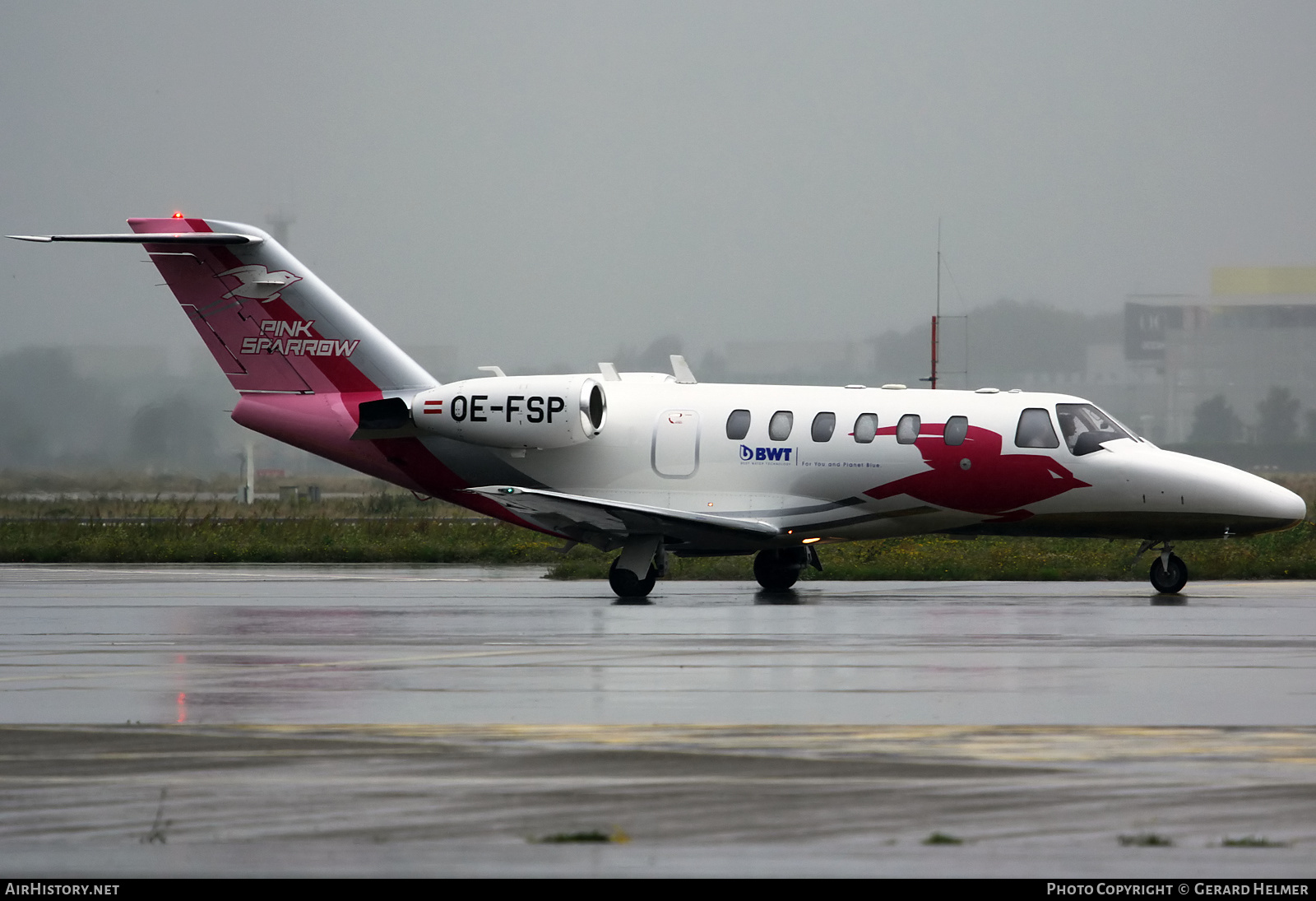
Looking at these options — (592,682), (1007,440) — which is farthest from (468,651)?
(1007,440)

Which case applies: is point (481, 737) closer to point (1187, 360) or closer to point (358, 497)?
point (358, 497)

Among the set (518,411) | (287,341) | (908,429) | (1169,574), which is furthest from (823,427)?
(287,341)

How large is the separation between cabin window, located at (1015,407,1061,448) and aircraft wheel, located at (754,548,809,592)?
3.52 metres

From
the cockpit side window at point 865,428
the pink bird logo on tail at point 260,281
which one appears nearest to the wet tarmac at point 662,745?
the cockpit side window at point 865,428

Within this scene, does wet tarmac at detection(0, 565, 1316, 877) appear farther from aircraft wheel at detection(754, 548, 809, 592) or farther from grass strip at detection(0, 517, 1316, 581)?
grass strip at detection(0, 517, 1316, 581)

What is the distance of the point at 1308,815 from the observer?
691 cm

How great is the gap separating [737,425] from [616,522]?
2409 mm

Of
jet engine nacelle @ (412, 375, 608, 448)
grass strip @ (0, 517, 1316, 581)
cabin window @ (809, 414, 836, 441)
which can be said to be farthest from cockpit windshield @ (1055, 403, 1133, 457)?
jet engine nacelle @ (412, 375, 608, 448)

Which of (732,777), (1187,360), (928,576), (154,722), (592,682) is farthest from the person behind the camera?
(1187,360)

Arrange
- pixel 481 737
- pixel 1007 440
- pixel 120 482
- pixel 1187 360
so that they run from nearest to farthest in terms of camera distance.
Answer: pixel 481 737, pixel 1007 440, pixel 120 482, pixel 1187 360

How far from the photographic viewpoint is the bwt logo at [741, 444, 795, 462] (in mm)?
21469

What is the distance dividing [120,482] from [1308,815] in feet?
133

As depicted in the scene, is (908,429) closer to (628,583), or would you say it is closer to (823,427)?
(823,427)

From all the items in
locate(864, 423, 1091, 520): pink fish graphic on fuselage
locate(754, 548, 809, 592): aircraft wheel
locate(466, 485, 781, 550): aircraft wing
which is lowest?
locate(754, 548, 809, 592): aircraft wheel
